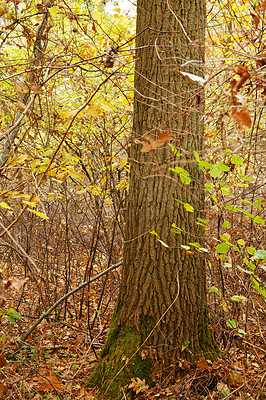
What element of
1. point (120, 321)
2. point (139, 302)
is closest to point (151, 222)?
point (139, 302)

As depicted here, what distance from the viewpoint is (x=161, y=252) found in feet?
8.44

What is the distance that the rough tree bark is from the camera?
2500 mm

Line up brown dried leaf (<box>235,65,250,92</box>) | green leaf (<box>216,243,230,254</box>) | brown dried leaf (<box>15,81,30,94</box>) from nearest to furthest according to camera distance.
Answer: brown dried leaf (<box>235,65,250,92</box>), green leaf (<box>216,243,230,254</box>), brown dried leaf (<box>15,81,30,94</box>)

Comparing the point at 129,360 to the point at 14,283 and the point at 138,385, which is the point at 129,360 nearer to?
the point at 138,385

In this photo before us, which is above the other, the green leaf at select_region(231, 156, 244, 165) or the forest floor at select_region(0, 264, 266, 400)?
Result: the green leaf at select_region(231, 156, 244, 165)

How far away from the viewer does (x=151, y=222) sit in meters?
2.61

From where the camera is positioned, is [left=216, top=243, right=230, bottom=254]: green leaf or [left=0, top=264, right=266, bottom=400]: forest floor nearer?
[left=216, top=243, right=230, bottom=254]: green leaf

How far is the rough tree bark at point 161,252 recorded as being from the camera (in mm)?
2500

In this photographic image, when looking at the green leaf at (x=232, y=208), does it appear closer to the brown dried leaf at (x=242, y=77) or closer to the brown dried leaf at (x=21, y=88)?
the brown dried leaf at (x=242, y=77)

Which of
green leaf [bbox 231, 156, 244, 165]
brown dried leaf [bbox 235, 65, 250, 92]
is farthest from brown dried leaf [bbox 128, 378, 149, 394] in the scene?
brown dried leaf [bbox 235, 65, 250, 92]

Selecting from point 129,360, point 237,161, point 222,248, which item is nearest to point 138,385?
point 129,360

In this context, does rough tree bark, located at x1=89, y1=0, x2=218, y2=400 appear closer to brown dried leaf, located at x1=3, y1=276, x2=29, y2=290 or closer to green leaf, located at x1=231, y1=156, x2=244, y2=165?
green leaf, located at x1=231, y1=156, x2=244, y2=165

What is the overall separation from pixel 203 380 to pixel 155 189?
158 cm

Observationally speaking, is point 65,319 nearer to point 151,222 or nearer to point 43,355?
point 43,355
